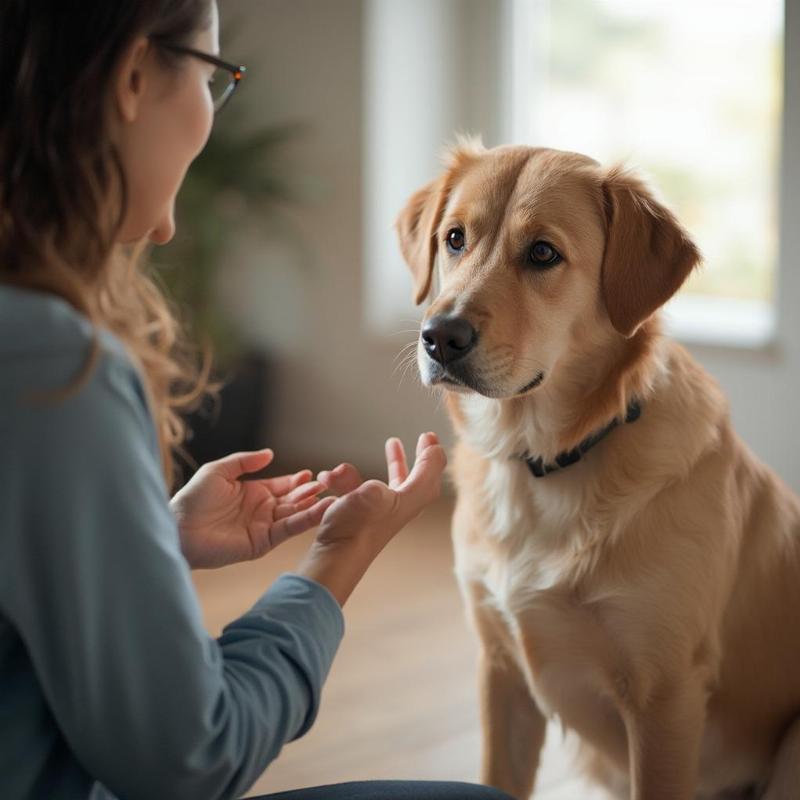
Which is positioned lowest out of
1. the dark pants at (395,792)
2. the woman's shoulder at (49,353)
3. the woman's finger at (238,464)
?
the dark pants at (395,792)

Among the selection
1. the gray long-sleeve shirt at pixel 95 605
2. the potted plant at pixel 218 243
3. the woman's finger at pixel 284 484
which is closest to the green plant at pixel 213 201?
the potted plant at pixel 218 243

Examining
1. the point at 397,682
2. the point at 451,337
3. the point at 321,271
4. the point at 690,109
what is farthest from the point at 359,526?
the point at 321,271

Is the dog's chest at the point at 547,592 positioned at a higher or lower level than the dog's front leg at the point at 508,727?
higher

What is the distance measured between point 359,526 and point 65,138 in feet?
1.44

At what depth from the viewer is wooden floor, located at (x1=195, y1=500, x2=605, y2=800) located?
214cm

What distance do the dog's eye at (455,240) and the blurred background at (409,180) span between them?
143 centimetres

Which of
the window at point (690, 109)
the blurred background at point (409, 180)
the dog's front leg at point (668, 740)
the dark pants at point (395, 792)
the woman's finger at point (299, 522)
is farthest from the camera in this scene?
the window at point (690, 109)

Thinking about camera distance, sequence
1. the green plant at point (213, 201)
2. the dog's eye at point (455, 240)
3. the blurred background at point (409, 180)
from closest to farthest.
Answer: the dog's eye at point (455, 240)
the blurred background at point (409, 180)
the green plant at point (213, 201)

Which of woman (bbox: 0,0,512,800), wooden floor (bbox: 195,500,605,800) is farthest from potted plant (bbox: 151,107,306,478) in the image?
woman (bbox: 0,0,512,800)

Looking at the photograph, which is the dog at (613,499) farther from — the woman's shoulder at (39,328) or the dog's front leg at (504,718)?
the woman's shoulder at (39,328)

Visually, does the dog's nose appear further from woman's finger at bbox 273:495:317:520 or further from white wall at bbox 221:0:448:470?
white wall at bbox 221:0:448:470

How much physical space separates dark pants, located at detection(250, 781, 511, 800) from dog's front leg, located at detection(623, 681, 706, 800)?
0.36m

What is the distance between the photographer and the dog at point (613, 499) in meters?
1.47

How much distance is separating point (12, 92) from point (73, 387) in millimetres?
269
